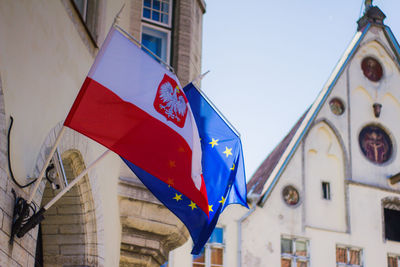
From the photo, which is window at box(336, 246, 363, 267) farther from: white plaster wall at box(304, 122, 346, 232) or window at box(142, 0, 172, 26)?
window at box(142, 0, 172, 26)

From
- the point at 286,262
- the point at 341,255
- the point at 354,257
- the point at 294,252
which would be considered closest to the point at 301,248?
the point at 294,252

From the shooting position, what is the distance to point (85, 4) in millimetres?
8922

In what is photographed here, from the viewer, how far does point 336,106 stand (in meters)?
19.6

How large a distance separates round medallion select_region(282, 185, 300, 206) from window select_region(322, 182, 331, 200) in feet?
2.66

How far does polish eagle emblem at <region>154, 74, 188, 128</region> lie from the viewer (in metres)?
6.59

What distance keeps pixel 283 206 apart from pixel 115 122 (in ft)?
40.1

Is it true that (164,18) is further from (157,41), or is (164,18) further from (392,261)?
(392,261)

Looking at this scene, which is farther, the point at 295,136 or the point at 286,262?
the point at 295,136

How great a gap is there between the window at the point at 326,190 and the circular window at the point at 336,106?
189cm

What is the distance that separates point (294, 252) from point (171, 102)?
1160 centimetres

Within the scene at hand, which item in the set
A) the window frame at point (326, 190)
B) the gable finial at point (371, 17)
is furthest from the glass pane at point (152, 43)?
the gable finial at point (371, 17)

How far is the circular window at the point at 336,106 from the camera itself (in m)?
19.5

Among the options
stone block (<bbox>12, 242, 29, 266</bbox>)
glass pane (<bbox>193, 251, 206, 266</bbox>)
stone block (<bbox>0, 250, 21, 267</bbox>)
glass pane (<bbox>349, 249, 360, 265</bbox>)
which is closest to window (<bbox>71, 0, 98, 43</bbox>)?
stone block (<bbox>12, 242, 29, 266</bbox>)

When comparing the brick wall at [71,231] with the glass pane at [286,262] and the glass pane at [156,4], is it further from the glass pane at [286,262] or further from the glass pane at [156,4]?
the glass pane at [286,262]
